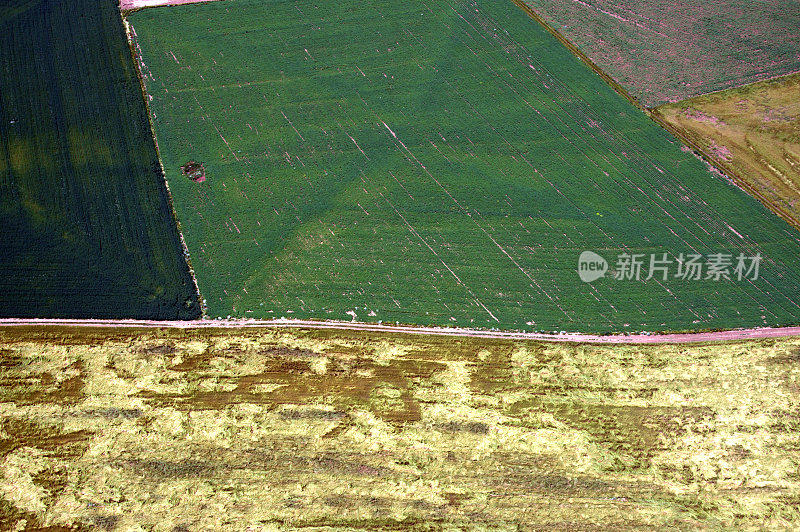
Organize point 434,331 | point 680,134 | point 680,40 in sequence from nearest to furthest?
point 434,331
point 680,134
point 680,40

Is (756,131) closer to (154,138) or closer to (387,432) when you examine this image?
(387,432)

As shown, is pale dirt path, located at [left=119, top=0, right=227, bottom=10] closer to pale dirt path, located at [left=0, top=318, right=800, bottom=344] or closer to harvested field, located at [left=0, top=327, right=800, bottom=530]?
pale dirt path, located at [left=0, top=318, right=800, bottom=344]

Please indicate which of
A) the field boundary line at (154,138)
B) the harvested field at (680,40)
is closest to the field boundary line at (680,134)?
the harvested field at (680,40)

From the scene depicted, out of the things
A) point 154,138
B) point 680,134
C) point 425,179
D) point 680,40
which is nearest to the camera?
point 425,179

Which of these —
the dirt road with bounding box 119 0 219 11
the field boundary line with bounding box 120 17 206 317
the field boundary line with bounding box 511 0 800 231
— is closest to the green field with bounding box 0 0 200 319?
the field boundary line with bounding box 120 17 206 317

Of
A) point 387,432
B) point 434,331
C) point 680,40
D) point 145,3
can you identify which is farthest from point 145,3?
point 680,40

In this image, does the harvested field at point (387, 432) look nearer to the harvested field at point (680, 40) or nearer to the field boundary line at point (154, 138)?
the field boundary line at point (154, 138)

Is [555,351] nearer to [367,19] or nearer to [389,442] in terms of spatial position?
[389,442]
